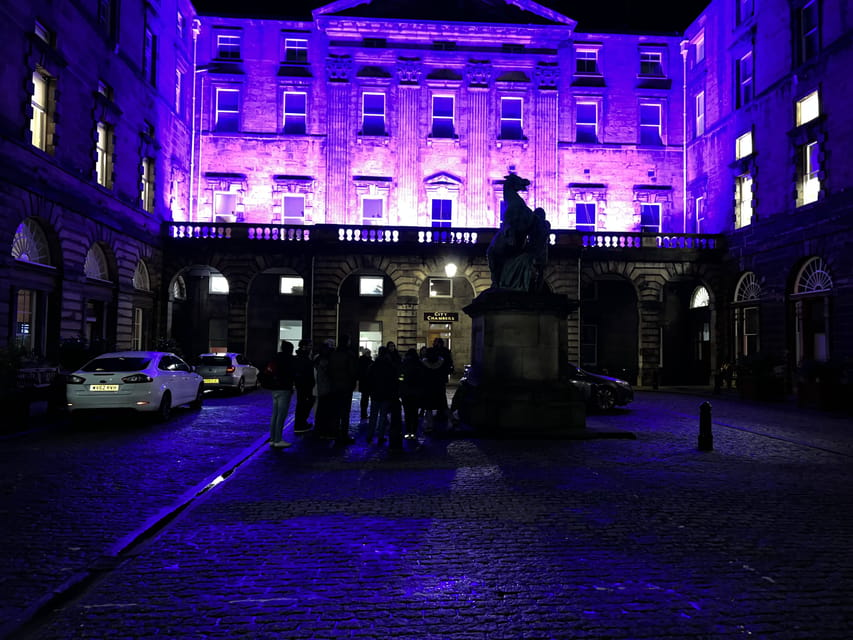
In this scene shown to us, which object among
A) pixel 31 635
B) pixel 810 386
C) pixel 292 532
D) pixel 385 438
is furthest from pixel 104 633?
pixel 810 386

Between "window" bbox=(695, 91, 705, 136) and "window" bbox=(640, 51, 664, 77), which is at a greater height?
"window" bbox=(640, 51, 664, 77)

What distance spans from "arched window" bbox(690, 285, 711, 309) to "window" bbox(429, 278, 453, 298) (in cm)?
1288

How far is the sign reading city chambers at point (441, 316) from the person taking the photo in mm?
32906

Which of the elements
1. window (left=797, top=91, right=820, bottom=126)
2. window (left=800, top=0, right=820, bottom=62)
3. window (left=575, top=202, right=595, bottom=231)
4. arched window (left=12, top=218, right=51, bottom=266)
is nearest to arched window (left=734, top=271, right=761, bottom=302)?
window (left=797, top=91, right=820, bottom=126)

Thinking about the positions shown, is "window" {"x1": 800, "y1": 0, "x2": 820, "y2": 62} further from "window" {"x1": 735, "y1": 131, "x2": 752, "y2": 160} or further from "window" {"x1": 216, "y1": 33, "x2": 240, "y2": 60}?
"window" {"x1": 216, "y1": 33, "x2": 240, "y2": 60}

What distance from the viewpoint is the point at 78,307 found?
2227cm

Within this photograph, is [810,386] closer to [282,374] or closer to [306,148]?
[282,374]

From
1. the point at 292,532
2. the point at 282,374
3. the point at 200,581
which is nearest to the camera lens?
the point at 200,581

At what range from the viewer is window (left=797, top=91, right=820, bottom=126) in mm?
25062

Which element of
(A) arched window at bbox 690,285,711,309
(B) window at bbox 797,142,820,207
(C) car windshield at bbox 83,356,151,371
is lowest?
(C) car windshield at bbox 83,356,151,371

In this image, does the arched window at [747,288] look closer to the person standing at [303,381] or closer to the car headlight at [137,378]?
the person standing at [303,381]

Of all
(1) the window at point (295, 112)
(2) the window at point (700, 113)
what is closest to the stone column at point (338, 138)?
(1) the window at point (295, 112)

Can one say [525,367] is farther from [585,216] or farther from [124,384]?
[585,216]

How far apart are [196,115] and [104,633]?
34507mm
